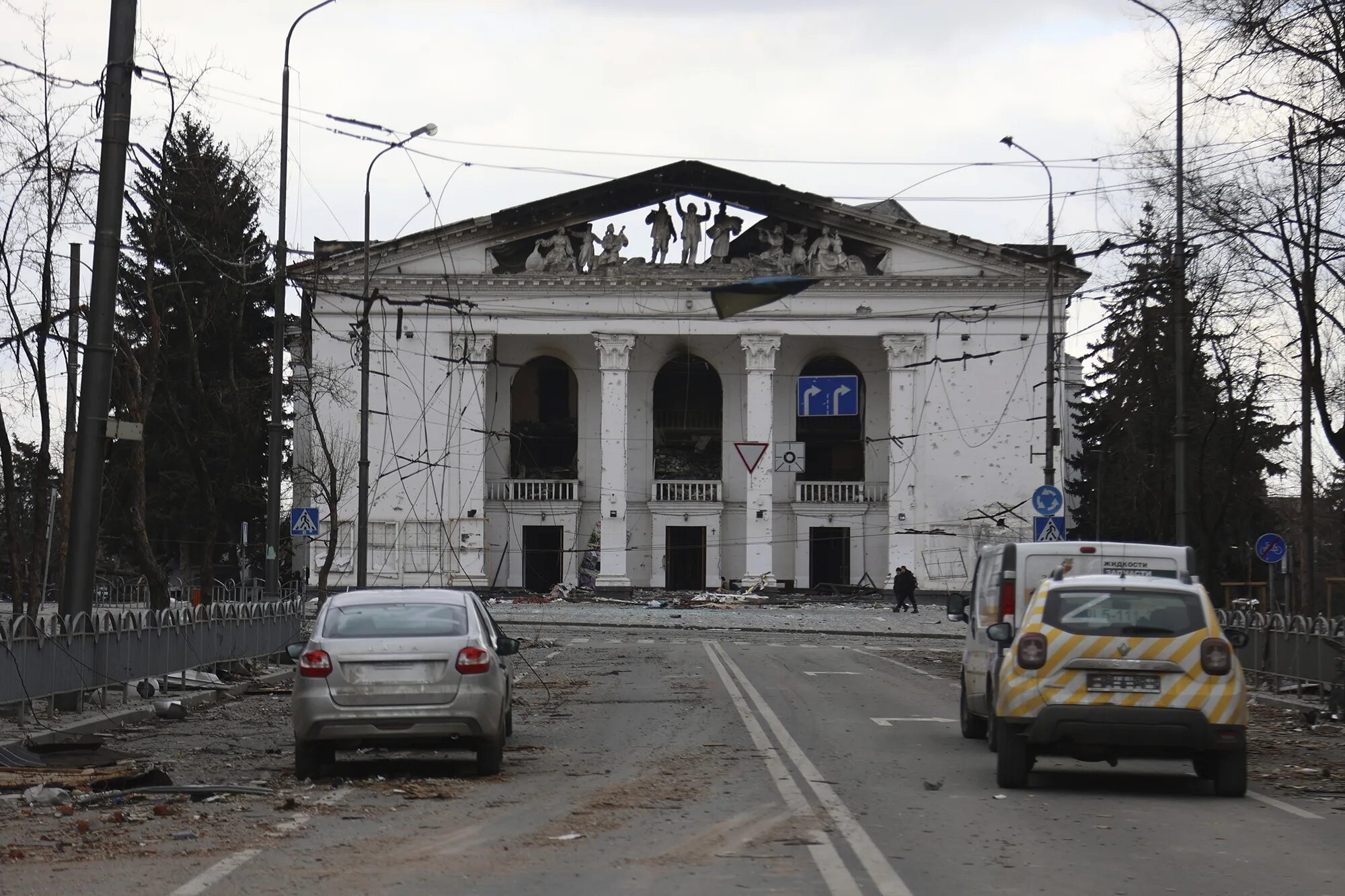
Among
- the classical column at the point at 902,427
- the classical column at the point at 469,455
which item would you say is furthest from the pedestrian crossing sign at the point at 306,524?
the classical column at the point at 902,427

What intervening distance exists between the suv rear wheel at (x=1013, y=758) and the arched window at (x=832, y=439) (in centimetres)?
5540

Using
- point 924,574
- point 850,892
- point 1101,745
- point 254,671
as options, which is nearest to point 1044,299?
point 924,574

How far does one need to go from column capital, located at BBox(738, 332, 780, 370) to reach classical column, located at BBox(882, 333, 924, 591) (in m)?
4.18

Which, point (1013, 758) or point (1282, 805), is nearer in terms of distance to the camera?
point (1282, 805)

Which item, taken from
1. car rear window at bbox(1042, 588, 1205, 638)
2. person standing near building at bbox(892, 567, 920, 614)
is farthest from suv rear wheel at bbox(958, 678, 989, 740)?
person standing near building at bbox(892, 567, 920, 614)

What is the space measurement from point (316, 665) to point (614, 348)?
51.6m

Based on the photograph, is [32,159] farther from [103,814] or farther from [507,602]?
[507,602]

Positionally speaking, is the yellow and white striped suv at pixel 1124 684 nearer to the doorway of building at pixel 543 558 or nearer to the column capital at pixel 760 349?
the column capital at pixel 760 349

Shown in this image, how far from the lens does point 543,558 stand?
221 feet

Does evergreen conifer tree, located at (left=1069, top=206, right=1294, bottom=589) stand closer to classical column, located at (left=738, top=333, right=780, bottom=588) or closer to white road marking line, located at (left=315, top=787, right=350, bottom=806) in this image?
classical column, located at (left=738, top=333, right=780, bottom=588)

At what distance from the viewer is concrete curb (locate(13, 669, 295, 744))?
630 inches

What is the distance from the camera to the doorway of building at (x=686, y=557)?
66562mm

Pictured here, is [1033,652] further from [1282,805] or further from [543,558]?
[543,558]

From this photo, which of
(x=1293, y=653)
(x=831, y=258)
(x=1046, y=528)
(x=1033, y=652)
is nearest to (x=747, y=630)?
(x=1046, y=528)
